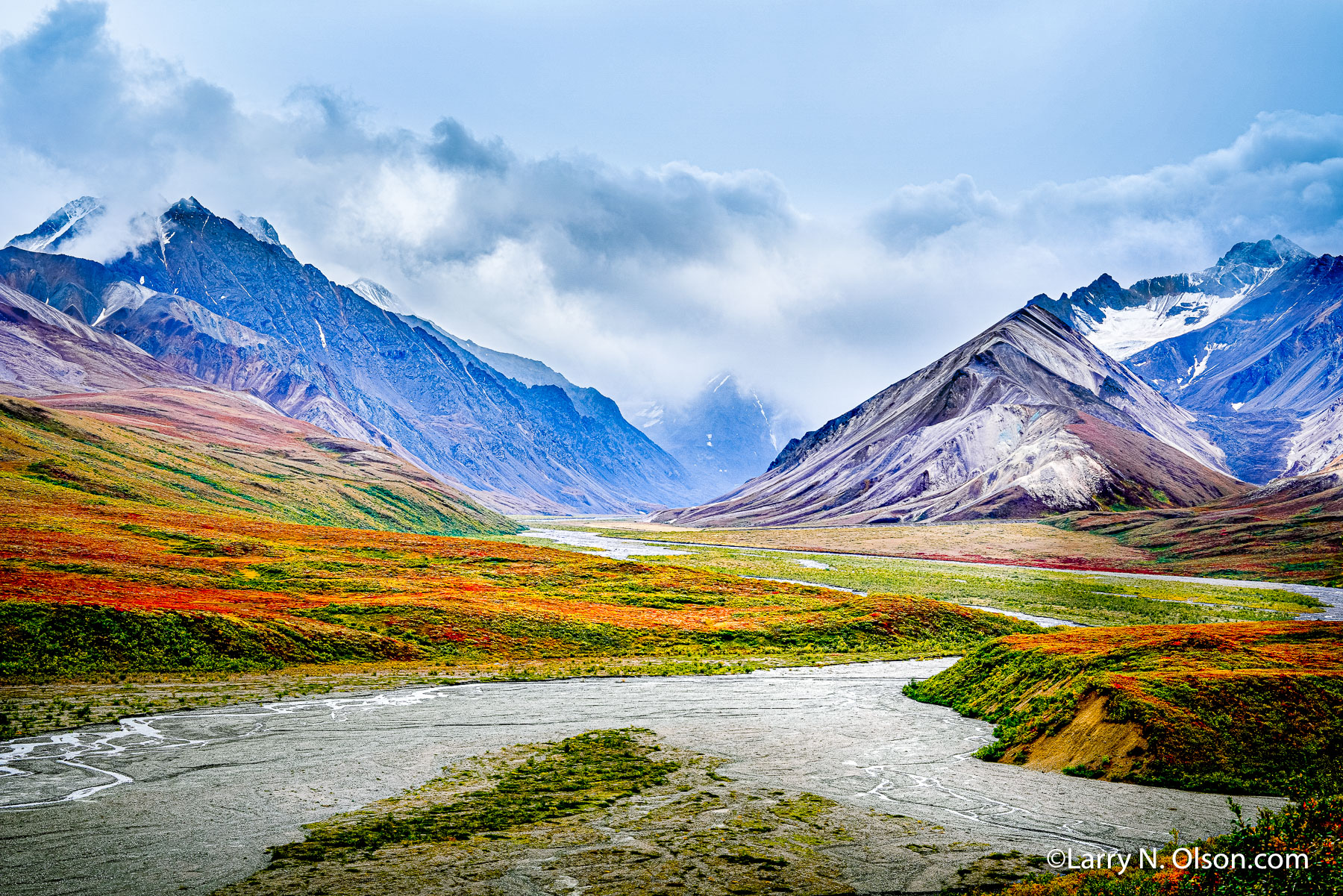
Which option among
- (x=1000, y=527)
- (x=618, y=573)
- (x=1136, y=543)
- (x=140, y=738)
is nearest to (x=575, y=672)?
(x=140, y=738)

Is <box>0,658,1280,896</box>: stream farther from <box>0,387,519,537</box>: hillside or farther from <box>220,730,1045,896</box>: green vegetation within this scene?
<box>0,387,519,537</box>: hillside

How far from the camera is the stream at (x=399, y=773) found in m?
16.5

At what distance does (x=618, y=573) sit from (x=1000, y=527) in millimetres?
138456

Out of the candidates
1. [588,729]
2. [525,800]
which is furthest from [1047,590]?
[525,800]

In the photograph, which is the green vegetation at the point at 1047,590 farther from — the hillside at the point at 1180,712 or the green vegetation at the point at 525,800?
the green vegetation at the point at 525,800

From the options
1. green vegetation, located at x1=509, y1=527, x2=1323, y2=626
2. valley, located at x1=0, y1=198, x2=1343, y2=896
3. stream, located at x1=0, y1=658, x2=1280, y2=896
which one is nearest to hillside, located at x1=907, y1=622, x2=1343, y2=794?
valley, located at x1=0, y1=198, x2=1343, y2=896

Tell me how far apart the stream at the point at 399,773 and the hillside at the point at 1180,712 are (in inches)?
43.7

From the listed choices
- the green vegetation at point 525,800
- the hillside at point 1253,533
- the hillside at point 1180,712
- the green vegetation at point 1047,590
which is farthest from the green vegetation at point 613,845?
the hillside at point 1253,533

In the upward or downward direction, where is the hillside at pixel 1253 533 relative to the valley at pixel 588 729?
upward

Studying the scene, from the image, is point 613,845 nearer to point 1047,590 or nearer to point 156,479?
point 1047,590

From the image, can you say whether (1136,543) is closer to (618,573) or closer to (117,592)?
(618,573)

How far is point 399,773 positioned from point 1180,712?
78.7 feet

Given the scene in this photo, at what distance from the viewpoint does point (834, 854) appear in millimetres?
16531

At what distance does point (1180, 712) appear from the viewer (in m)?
23.5
